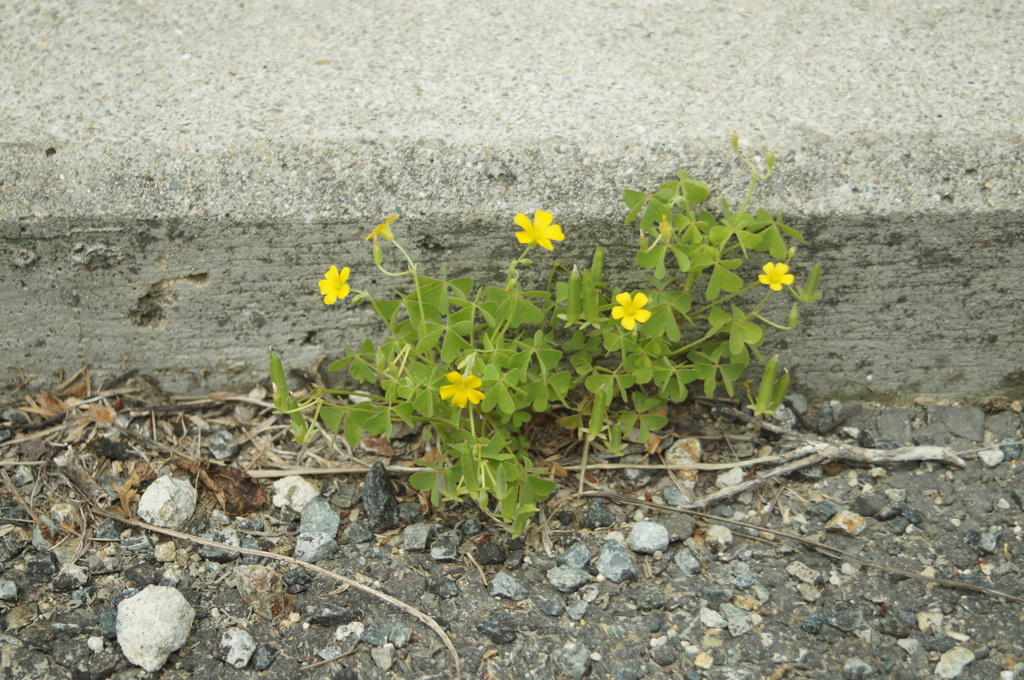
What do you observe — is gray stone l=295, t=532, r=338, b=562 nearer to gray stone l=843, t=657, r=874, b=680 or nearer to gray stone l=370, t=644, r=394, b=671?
gray stone l=370, t=644, r=394, b=671

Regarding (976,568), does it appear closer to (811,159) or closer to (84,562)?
(811,159)

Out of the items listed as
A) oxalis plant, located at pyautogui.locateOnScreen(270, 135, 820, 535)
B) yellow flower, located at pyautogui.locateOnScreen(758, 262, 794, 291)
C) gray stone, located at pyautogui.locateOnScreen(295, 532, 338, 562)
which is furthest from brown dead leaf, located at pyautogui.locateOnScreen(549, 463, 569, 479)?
yellow flower, located at pyautogui.locateOnScreen(758, 262, 794, 291)

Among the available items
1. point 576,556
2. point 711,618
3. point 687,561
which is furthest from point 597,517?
point 711,618

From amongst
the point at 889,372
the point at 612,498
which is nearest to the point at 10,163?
the point at 612,498

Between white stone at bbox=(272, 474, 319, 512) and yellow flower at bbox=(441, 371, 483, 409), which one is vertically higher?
yellow flower at bbox=(441, 371, 483, 409)

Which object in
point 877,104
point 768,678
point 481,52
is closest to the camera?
point 768,678

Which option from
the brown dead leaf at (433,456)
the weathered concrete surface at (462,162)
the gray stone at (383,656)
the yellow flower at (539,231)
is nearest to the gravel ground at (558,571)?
the gray stone at (383,656)
